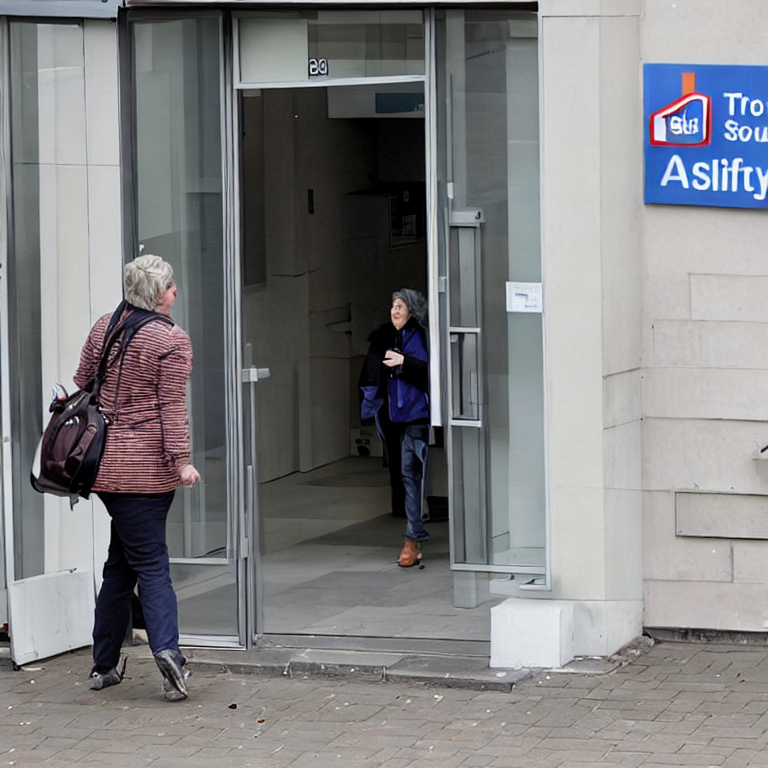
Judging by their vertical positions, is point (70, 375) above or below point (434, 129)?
below

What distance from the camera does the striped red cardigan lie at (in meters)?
7.05

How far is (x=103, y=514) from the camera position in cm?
813

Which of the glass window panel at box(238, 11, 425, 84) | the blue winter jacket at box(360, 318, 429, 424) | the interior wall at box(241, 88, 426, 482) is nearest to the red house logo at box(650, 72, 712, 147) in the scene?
the glass window panel at box(238, 11, 425, 84)

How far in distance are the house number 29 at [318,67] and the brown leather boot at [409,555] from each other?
3024 mm

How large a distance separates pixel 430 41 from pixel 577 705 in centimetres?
304

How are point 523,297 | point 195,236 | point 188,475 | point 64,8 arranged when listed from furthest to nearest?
1. point 195,236
2. point 64,8
3. point 523,297
4. point 188,475

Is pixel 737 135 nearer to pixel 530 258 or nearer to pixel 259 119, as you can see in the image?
pixel 530 258

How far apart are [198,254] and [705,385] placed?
2.47 metres

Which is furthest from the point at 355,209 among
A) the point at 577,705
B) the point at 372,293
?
the point at 577,705

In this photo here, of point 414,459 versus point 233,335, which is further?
point 414,459

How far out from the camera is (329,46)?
7.92 meters

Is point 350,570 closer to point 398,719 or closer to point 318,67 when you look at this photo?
point 398,719

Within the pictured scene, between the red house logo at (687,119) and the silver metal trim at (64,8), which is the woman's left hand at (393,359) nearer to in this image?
the red house logo at (687,119)

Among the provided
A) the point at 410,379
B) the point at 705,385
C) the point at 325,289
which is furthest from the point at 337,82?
the point at 325,289
